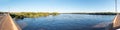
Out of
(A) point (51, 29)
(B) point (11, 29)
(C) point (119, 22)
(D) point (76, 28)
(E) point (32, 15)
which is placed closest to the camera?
(B) point (11, 29)

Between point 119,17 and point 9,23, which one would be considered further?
point 119,17

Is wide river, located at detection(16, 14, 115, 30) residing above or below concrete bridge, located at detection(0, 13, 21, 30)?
below

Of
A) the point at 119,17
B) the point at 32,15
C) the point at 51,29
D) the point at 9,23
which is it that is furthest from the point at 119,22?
Answer: the point at 32,15

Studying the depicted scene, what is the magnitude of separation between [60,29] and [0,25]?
18.3m

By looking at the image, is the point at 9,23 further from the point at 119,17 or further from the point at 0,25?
the point at 119,17

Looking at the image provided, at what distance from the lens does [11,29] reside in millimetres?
20266

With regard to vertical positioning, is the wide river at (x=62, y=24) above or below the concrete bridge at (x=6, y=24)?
below

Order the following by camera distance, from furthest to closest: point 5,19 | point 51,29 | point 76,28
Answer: point 76,28
point 51,29
point 5,19

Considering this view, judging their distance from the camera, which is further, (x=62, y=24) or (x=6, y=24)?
(x=62, y=24)

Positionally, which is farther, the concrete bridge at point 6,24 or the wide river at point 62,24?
the wide river at point 62,24

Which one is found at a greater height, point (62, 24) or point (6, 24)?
point (6, 24)

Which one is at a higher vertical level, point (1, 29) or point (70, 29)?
point (1, 29)

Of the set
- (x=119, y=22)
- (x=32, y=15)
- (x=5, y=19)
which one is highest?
(x=5, y=19)

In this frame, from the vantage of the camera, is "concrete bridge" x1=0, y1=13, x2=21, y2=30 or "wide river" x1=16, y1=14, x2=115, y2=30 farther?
"wide river" x1=16, y1=14, x2=115, y2=30
